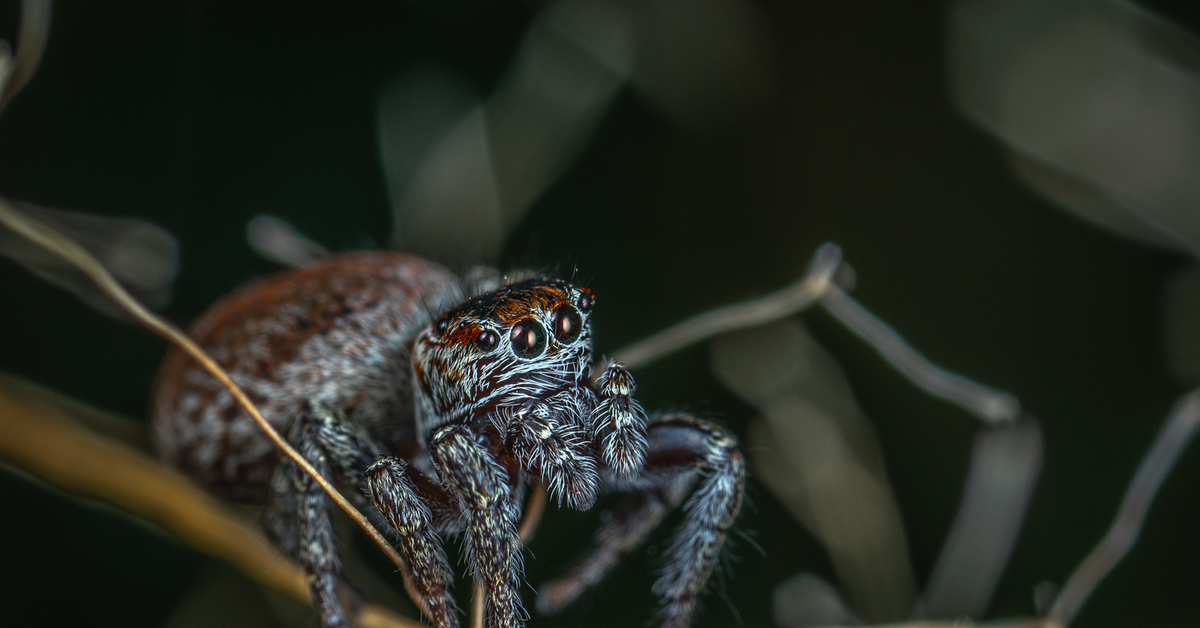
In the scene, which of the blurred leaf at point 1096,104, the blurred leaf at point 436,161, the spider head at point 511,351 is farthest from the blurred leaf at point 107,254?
the blurred leaf at point 1096,104

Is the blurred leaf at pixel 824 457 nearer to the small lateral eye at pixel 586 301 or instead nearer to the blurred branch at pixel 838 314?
the blurred branch at pixel 838 314

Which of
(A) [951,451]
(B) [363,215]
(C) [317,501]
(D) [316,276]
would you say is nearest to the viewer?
(C) [317,501]

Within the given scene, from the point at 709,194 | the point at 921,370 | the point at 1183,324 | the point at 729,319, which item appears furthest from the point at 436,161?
the point at 1183,324

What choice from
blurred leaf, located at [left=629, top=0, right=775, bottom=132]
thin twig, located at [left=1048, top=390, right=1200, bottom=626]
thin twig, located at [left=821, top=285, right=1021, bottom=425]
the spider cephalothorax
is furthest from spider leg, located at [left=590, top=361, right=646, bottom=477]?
blurred leaf, located at [left=629, top=0, right=775, bottom=132]

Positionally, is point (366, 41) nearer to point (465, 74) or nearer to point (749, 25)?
point (465, 74)

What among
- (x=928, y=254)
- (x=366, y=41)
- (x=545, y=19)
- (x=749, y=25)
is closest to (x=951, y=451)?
(x=928, y=254)

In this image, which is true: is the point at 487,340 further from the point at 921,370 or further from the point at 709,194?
the point at 709,194
